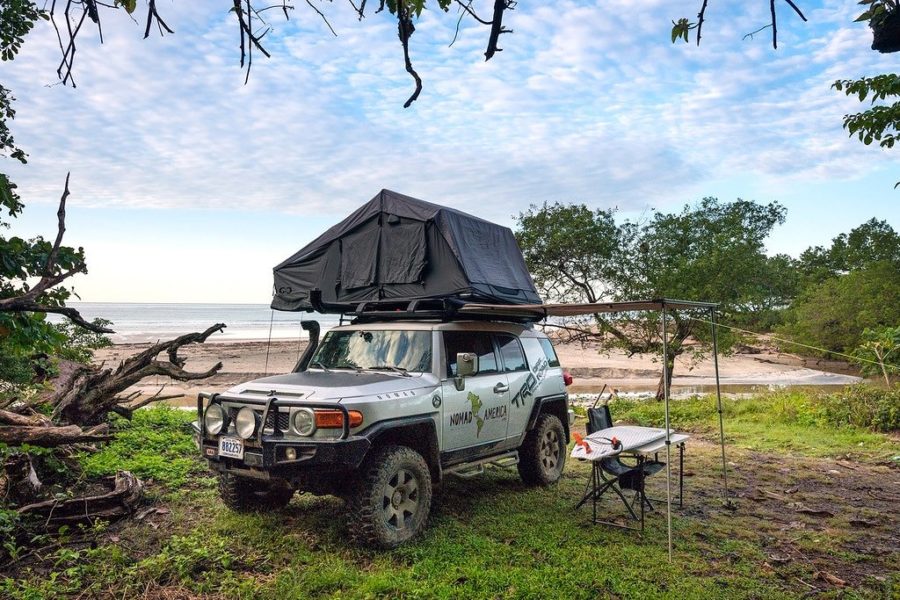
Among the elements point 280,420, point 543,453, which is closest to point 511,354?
point 543,453

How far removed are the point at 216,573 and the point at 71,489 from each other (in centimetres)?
316

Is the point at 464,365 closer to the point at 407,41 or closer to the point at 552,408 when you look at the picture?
the point at 552,408

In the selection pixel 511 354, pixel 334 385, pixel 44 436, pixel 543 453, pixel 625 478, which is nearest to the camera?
pixel 44 436

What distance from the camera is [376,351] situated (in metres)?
6.60

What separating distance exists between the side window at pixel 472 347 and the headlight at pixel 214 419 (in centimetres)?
218

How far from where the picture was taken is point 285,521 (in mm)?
6066

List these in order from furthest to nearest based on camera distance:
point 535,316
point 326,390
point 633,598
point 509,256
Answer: point 509,256 < point 535,316 < point 326,390 < point 633,598

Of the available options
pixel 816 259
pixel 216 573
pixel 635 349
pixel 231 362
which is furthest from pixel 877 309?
pixel 216 573

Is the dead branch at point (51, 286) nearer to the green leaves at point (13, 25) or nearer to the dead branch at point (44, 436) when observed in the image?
the dead branch at point (44, 436)

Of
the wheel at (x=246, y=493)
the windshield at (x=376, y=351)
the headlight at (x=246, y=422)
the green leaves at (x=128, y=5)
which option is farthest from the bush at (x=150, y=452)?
the green leaves at (x=128, y=5)

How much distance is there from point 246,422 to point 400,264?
264 cm

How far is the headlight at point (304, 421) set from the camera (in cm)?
516

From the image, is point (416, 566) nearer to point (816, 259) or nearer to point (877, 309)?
point (877, 309)

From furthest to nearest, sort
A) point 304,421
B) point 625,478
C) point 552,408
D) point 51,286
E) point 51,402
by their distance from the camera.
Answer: point 51,402 < point 552,408 < point 625,478 < point 304,421 < point 51,286
